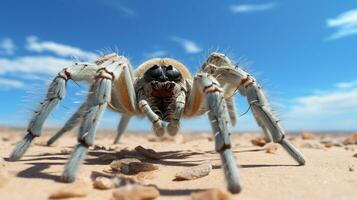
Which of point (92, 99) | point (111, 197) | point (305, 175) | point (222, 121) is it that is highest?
point (92, 99)

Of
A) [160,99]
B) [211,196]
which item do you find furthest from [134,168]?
[160,99]

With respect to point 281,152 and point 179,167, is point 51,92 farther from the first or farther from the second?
point 281,152

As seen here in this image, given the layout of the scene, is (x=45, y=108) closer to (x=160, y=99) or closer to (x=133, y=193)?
(x=160, y=99)

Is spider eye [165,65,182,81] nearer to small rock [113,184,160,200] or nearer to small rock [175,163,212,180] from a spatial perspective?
small rock [175,163,212,180]

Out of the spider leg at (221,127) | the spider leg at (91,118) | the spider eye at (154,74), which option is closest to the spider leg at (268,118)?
the spider leg at (221,127)

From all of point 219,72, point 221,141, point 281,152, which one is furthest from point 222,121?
point 281,152

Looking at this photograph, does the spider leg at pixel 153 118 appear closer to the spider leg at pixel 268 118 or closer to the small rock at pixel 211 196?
the spider leg at pixel 268 118

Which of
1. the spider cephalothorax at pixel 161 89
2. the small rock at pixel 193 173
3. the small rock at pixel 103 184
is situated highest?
the spider cephalothorax at pixel 161 89

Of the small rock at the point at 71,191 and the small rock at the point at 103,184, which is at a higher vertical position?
→ the small rock at the point at 103,184
